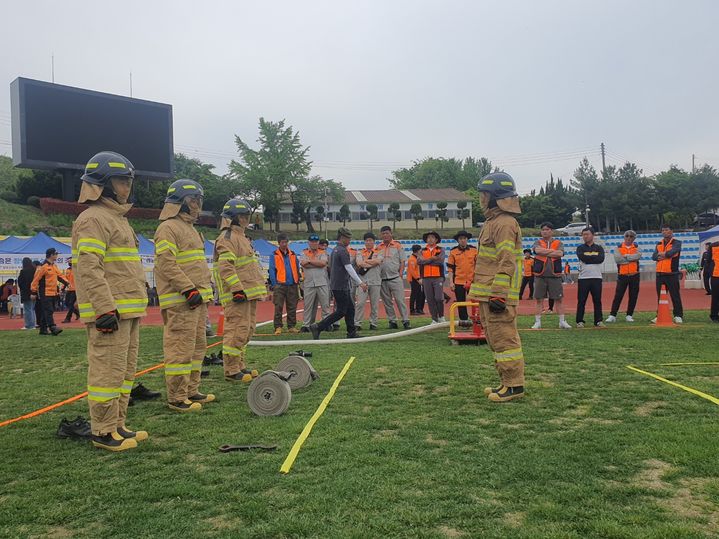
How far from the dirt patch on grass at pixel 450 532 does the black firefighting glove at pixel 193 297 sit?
11.3 ft

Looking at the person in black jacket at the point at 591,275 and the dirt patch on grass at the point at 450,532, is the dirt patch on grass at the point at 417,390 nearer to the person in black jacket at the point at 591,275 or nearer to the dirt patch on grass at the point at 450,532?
the dirt patch on grass at the point at 450,532

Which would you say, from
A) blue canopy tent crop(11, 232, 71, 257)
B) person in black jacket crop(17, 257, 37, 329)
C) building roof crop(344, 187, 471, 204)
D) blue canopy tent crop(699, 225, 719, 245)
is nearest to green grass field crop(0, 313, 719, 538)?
person in black jacket crop(17, 257, 37, 329)

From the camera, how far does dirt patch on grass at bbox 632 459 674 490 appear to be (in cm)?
317

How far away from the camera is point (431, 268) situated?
11.7 meters

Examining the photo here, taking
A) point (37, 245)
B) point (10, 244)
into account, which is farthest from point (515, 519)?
point (10, 244)

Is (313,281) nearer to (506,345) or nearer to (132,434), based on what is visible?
(506,345)

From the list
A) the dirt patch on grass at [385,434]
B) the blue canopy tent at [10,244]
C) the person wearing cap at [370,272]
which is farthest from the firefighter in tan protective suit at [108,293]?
the blue canopy tent at [10,244]

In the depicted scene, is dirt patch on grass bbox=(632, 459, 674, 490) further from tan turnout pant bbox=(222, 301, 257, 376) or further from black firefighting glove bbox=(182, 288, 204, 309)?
tan turnout pant bbox=(222, 301, 257, 376)

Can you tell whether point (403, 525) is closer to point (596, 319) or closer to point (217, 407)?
point (217, 407)

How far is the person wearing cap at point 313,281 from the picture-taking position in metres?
11.7

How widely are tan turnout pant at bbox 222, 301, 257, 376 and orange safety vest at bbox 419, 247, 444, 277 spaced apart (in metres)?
5.75

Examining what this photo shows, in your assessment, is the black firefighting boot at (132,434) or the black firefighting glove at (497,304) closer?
the black firefighting boot at (132,434)

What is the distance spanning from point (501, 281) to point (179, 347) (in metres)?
3.31

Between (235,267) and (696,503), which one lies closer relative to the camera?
(696,503)
